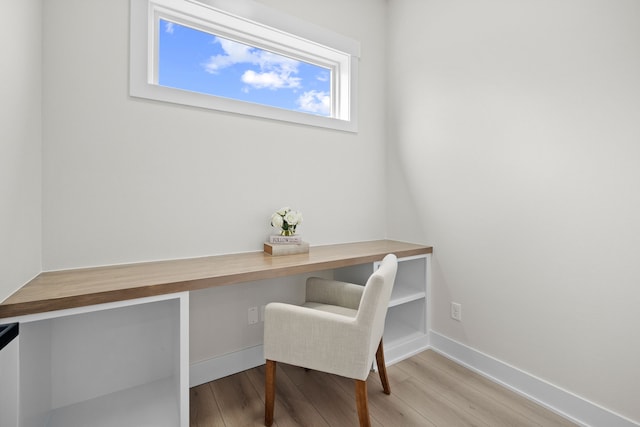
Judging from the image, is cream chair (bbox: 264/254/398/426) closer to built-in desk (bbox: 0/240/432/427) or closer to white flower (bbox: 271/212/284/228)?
built-in desk (bbox: 0/240/432/427)

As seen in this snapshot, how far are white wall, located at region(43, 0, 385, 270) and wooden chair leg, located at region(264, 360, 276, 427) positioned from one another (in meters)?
0.75

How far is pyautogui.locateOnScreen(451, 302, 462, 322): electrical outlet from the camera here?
197cm

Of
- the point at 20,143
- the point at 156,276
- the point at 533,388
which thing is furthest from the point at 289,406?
the point at 20,143

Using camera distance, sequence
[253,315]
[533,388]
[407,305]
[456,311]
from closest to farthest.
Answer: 1. [533,388]
2. [253,315]
3. [456,311]
4. [407,305]

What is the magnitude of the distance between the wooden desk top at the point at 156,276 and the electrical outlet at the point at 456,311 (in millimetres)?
507

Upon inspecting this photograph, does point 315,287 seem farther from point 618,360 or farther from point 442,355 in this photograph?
point 618,360

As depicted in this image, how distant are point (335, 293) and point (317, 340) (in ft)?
1.68

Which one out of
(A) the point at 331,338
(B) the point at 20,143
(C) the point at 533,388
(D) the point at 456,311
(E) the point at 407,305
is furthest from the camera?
(E) the point at 407,305

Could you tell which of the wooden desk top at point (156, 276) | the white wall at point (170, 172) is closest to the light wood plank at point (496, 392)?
the wooden desk top at point (156, 276)

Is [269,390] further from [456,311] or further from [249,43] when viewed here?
[249,43]

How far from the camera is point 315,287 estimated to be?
1832mm

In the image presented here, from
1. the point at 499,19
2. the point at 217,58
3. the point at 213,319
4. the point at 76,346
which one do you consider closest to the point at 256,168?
the point at 217,58

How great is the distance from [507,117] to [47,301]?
7.68 ft

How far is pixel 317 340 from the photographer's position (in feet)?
4.17
